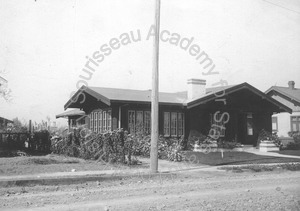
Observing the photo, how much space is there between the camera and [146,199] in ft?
26.8

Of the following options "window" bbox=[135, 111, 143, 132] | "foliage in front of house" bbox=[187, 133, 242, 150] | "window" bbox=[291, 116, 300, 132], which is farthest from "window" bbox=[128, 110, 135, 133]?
"window" bbox=[291, 116, 300, 132]

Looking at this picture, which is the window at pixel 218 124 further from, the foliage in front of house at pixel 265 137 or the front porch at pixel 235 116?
the foliage in front of house at pixel 265 137

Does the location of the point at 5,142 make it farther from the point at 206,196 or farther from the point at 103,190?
the point at 206,196

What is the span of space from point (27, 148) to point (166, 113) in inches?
343

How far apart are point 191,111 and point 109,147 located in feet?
32.1

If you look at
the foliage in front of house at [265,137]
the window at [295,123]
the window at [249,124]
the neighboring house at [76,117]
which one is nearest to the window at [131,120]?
the neighboring house at [76,117]

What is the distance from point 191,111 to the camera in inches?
936

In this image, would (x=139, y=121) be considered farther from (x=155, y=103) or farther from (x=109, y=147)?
(x=155, y=103)

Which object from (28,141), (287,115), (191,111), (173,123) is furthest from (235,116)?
(287,115)

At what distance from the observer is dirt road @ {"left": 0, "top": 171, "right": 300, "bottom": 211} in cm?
741

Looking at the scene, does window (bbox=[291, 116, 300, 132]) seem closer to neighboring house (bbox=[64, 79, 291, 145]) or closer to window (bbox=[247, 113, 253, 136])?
neighboring house (bbox=[64, 79, 291, 145])

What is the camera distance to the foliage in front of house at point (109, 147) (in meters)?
15.0

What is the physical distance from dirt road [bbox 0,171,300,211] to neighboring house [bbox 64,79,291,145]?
9.90m

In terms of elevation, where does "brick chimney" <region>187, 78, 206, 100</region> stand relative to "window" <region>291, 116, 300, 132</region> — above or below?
above
